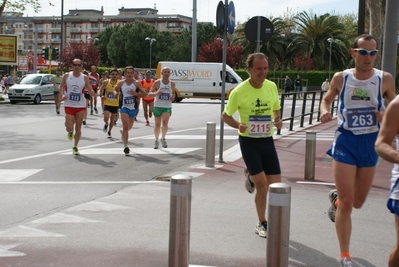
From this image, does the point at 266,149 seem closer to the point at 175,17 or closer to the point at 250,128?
the point at 250,128

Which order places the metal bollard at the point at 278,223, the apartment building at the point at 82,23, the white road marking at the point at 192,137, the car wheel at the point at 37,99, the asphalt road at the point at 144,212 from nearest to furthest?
the metal bollard at the point at 278,223, the asphalt road at the point at 144,212, the white road marking at the point at 192,137, the car wheel at the point at 37,99, the apartment building at the point at 82,23

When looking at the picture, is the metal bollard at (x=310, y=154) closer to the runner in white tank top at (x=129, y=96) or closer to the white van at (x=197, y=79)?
the runner in white tank top at (x=129, y=96)

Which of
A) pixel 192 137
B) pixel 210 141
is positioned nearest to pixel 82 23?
pixel 192 137

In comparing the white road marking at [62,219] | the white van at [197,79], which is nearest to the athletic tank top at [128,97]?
the white road marking at [62,219]

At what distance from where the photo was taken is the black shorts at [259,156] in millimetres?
6441

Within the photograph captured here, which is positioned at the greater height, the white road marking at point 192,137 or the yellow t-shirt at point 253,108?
the yellow t-shirt at point 253,108

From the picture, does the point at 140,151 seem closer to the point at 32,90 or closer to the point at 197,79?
the point at 32,90

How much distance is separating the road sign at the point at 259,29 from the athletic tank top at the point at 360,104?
22.6 feet

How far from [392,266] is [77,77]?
10241 mm

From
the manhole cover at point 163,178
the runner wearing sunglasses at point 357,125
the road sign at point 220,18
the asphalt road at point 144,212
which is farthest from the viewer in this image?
the road sign at point 220,18

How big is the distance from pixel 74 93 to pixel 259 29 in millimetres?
3793

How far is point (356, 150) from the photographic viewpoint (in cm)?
539

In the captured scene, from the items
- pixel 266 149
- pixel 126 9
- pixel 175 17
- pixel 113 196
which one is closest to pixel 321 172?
pixel 113 196

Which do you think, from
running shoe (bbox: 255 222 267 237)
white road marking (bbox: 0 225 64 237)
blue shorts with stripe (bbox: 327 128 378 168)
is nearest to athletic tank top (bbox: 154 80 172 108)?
white road marking (bbox: 0 225 64 237)
